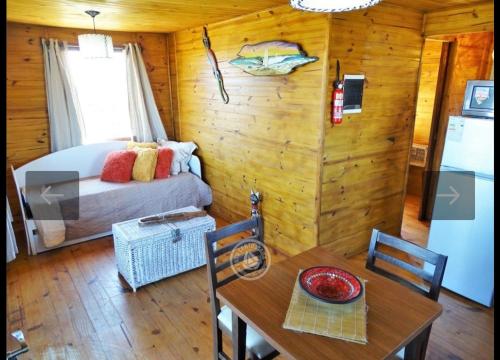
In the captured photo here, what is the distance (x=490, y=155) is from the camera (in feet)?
7.29

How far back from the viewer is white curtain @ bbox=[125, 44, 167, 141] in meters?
4.19

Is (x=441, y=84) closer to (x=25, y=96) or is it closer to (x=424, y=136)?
(x=424, y=136)

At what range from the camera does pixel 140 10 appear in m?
2.87

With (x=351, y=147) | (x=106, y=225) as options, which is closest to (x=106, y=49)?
(x=106, y=225)

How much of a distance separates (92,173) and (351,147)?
289cm

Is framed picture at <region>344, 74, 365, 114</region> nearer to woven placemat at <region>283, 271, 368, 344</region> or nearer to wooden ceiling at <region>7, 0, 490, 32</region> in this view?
wooden ceiling at <region>7, 0, 490, 32</region>

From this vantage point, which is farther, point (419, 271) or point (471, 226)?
point (471, 226)

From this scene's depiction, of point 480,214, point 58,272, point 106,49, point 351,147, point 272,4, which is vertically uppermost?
point 272,4

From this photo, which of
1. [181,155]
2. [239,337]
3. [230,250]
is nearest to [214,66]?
[181,155]

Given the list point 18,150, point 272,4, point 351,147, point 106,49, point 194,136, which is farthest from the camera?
point 194,136

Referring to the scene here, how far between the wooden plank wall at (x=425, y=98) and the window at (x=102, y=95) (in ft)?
11.9

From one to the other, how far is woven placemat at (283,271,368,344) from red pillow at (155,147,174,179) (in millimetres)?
2743

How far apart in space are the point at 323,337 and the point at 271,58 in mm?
2214

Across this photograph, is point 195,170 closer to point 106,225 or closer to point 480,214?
point 106,225
